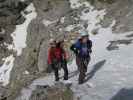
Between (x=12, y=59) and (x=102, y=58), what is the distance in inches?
387

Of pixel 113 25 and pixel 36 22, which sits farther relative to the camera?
pixel 36 22

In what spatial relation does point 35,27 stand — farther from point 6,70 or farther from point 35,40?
point 6,70

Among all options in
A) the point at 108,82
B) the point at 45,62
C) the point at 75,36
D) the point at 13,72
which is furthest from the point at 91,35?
the point at 108,82

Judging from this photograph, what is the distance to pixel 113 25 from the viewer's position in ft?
90.3

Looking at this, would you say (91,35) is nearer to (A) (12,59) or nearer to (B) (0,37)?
(A) (12,59)

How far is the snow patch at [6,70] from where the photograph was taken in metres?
27.3

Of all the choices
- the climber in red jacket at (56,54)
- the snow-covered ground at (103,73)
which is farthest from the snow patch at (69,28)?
the climber in red jacket at (56,54)

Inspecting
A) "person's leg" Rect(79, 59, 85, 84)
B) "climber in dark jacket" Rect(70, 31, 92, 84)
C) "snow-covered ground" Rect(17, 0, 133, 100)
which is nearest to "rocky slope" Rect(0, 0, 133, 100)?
"snow-covered ground" Rect(17, 0, 133, 100)

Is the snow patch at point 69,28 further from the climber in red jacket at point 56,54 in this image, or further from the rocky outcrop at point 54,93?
the rocky outcrop at point 54,93

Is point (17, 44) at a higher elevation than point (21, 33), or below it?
below

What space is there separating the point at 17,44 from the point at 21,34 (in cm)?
90

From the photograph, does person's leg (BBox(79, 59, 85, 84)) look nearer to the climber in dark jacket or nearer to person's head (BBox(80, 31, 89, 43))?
the climber in dark jacket

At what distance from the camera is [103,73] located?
57.6 feet

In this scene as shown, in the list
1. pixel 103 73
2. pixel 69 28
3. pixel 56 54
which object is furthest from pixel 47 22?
pixel 56 54
